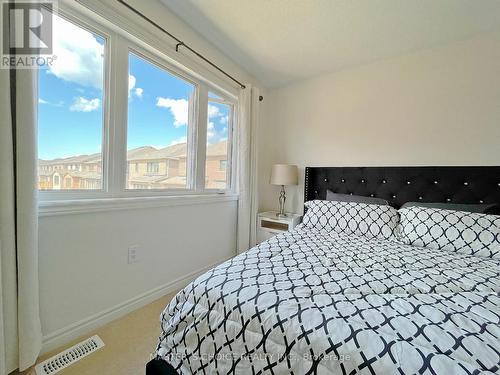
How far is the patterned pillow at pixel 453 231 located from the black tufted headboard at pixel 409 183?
43cm

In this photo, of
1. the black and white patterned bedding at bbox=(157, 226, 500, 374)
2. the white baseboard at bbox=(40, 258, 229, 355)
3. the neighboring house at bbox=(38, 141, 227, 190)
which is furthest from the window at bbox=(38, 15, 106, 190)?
the black and white patterned bedding at bbox=(157, 226, 500, 374)

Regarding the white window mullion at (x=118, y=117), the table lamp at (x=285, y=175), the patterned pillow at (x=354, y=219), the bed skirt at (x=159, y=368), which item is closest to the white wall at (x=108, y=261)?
the white window mullion at (x=118, y=117)

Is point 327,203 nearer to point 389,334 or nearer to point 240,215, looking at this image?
point 240,215

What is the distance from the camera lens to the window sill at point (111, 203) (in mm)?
1218

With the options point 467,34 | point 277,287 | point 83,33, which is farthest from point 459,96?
point 83,33

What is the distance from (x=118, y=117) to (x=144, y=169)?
0.44 meters

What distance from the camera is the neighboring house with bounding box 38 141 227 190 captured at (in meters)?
1.33

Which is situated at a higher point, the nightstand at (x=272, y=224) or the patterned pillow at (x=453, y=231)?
the patterned pillow at (x=453, y=231)

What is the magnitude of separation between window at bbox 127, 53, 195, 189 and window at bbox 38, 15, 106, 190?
229 millimetres

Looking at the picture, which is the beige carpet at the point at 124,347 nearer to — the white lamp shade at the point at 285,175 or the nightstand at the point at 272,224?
the nightstand at the point at 272,224

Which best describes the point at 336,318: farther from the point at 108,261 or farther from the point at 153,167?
the point at 153,167

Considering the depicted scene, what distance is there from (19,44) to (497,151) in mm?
3306

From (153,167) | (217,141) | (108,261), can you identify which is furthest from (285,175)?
(108,261)

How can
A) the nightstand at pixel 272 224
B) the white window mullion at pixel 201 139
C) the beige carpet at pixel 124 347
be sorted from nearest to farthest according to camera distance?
the beige carpet at pixel 124 347 → the white window mullion at pixel 201 139 → the nightstand at pixel 272 224
